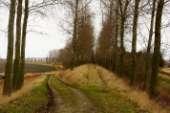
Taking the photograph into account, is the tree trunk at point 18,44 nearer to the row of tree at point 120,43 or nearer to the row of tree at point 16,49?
the row of tree at point 16,49

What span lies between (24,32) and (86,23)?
34381 mm

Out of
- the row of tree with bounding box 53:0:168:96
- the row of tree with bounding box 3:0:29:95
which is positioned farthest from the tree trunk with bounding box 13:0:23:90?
the row of tree with bounding box 53:0:168:96

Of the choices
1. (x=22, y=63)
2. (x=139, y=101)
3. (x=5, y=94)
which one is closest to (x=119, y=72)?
(x=22, y=63)

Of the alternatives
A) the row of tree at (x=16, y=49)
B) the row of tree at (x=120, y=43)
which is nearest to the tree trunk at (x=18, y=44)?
the row of tree at (x=16, y=49)

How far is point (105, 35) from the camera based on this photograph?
55.6m

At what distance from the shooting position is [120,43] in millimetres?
34531

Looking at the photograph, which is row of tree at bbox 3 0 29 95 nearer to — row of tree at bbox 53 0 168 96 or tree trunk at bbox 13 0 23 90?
tree trunk at bbox 13 0 23 90

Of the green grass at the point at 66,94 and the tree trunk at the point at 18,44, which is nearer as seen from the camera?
the green grass at the point at 66,94

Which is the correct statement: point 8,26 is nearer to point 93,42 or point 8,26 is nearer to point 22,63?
point 22,63

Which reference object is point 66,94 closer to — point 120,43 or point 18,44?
point 18,44

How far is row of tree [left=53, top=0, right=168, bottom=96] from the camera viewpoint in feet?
68.6

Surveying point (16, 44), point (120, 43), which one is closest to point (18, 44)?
point (16, 44)

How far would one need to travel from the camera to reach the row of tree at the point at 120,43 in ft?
68.6

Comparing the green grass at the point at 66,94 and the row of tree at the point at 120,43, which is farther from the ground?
the row of tree at the point at 120,43
